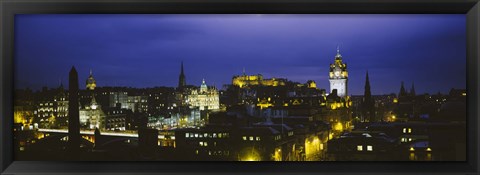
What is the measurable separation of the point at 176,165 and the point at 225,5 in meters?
0.78

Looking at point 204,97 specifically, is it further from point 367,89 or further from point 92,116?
point 367,89

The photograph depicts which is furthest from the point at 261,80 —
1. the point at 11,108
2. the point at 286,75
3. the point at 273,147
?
the point at 11,108

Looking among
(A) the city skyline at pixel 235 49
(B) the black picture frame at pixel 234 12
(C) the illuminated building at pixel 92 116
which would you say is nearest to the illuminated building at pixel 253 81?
(A) the city skyline at pixel 235 49

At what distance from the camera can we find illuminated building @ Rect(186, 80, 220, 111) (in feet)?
7.55

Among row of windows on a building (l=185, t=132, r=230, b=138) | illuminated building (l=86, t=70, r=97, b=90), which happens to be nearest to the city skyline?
illuminated building (l=86, t=70, r=97, b=90)

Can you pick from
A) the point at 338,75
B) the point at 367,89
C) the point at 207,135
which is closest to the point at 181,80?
the point at 207,135

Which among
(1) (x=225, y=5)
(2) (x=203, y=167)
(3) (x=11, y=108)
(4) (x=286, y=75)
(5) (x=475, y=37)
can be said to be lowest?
(2) (x=203, y=167)

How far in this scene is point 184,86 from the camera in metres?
2.35

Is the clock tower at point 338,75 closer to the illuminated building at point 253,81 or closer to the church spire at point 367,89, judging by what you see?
the church spire at point 367,89

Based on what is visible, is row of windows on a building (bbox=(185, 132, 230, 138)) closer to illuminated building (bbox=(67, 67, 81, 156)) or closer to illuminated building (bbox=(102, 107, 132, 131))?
illuminated building (bbox=(102, 107, 132, 131))

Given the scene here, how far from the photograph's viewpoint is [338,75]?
7.38 ft

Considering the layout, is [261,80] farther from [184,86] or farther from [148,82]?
[148,82]

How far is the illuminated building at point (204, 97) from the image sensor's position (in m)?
2.30

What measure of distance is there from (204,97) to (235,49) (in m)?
0.30
